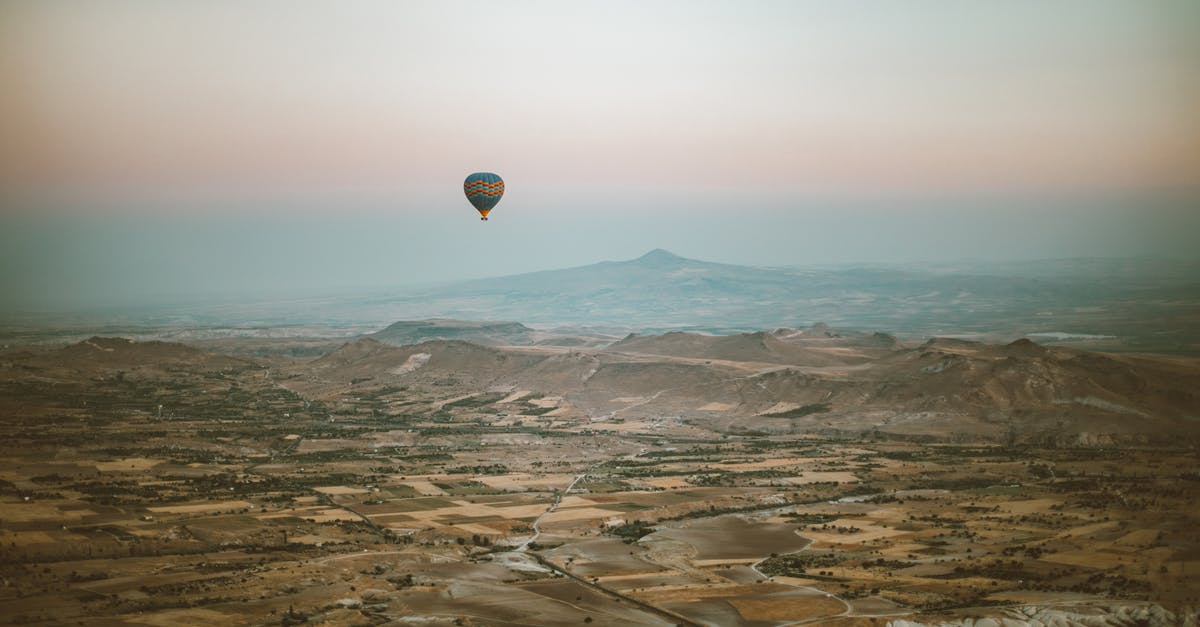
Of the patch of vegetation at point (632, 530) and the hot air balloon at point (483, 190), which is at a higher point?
the hot air balloon at point (483, 190)

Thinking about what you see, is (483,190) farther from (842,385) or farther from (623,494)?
(842,385)

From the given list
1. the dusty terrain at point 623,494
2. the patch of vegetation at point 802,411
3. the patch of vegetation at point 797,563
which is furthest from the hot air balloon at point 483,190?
the patch of vegetation at point 797,563

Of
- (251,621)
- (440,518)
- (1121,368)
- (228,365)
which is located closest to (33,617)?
(251,621)

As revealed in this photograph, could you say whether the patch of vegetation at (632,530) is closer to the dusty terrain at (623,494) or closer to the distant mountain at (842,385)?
the dusty terrain at (623,494)

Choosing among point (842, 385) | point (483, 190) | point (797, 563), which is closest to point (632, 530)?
point (797, 563)

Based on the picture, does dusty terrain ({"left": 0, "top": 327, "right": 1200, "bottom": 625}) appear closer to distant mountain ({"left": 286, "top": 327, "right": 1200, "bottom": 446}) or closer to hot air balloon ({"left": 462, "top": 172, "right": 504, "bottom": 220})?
distant mountain ({"left": 286, "top": 327, "right": 1200, "bottom": 446})

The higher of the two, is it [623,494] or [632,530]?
[632,530]
